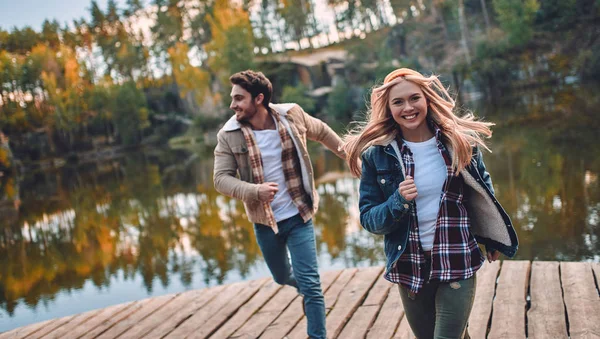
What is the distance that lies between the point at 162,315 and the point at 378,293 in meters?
1.70

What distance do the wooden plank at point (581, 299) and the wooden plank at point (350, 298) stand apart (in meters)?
1.39

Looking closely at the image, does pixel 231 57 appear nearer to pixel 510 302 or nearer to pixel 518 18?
pixel 518 18

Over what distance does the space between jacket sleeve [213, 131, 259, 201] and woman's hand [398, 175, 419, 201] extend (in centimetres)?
122

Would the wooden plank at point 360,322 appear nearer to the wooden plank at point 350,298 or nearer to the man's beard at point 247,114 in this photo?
the wooden plank at point 350,298

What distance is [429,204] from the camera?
2.43 meters

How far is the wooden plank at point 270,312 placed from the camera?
4.05 meters

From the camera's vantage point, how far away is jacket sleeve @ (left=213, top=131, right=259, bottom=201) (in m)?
3.34

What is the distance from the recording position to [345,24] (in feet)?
175

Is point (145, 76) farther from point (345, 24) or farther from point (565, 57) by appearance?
point (565, 57)

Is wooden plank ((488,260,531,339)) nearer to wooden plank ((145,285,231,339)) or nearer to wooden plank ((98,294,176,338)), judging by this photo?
wooden plank ((145,285,231,339))

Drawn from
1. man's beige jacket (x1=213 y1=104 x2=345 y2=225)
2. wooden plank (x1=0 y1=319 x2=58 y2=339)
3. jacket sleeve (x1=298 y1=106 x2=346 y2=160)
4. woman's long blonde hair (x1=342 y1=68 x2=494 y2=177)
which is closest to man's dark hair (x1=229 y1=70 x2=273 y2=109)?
man's beige jacket (x1=213 y1=104 x2=345 y2=225)

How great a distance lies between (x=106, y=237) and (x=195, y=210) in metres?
2.00

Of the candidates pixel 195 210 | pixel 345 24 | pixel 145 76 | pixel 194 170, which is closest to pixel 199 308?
pixel 195 210

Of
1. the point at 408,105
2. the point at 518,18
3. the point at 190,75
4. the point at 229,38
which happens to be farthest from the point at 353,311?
the point at 190,75
